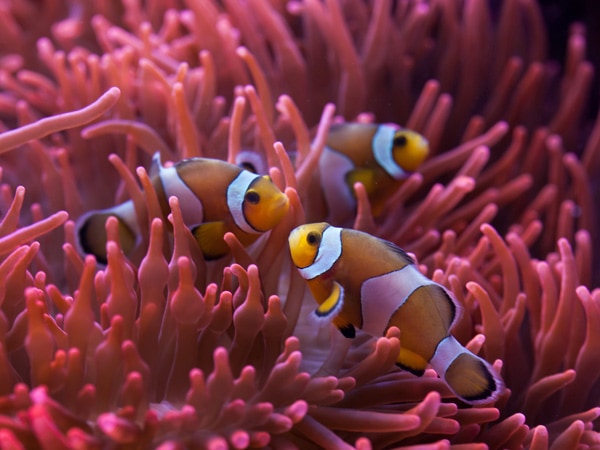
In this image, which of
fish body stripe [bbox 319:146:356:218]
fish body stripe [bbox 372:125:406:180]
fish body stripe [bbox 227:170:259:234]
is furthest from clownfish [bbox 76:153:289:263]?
fish body stripe [bbox 372:125:406:180]

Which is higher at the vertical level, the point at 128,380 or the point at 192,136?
the point at 192,136

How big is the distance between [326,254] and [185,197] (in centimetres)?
27

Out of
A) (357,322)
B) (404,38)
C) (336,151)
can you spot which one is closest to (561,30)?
(404,38)

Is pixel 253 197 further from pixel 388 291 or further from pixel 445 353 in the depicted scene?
pixel 445 353

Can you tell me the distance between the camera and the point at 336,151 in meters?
1.34

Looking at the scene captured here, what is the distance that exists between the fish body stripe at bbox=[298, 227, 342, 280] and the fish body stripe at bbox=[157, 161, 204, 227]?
0.74 ft

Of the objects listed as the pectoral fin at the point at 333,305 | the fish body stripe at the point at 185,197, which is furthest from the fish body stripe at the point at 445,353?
the fish body stripe at the point at 185,197

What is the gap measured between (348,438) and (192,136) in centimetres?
61

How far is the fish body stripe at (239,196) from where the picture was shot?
1017 mm

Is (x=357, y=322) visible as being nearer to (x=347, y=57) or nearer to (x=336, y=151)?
(x=336, y=151)

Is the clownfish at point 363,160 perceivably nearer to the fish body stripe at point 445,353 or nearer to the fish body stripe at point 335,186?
the fish body stripe at point 335,186

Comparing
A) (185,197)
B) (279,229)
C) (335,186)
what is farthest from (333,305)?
(335,186)

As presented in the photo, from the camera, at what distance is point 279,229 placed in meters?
1.03

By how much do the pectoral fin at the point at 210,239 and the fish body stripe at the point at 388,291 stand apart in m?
0.24
